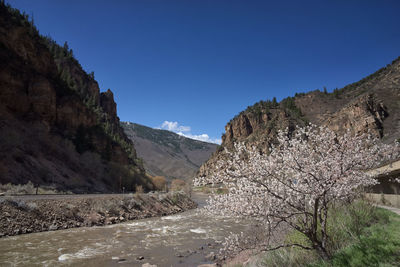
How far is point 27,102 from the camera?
3969 cm

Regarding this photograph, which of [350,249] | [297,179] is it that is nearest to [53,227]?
[297,179]

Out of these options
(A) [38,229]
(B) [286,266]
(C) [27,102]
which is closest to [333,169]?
(B) [286,266]

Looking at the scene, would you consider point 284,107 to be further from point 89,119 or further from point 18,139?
point 18,139

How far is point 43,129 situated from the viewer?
39781mm

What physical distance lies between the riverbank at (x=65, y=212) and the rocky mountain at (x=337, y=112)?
1002cm

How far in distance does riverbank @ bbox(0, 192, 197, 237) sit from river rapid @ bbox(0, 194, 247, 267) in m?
1.04

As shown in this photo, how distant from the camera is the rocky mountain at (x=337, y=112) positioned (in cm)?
5466

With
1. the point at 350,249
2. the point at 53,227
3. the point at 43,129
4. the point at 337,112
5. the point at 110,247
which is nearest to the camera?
Answer: the point at 350,249

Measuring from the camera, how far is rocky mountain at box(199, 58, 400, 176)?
54656mm

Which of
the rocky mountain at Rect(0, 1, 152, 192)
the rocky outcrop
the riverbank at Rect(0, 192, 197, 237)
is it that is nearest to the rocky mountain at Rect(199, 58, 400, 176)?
the rocky outcrop

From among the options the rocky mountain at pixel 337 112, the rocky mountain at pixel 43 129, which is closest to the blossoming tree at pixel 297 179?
the rocky mountain at pixel 337 112

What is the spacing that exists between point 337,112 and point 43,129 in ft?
266

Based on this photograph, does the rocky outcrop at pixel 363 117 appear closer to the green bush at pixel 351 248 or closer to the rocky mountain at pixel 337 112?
the rocky mountain at pixel 337 112

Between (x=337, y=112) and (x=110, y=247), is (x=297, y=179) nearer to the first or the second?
(x=110, y=247)
